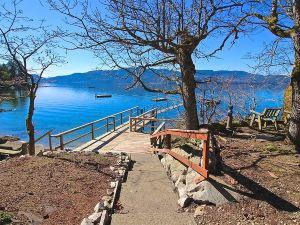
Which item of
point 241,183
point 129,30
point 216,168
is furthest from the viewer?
point 129,30

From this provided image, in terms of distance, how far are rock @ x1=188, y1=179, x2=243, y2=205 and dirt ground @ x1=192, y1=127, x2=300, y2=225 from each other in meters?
0.15

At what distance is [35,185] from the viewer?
769cm

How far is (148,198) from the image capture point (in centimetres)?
698

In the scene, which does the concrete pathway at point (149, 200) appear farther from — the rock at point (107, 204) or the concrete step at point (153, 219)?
the rock at point (107, 204)

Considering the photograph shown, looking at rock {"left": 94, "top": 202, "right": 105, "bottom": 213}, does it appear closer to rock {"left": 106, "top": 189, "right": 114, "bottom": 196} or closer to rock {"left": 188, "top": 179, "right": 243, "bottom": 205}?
rock {"left": 106, "top": 189, "right": 114, "bottom": 196}

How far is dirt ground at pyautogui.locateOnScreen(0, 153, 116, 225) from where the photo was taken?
6138 millimetres

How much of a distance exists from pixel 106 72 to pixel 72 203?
20.4ft

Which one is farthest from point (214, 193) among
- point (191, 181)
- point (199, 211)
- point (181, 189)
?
point (181, 189)

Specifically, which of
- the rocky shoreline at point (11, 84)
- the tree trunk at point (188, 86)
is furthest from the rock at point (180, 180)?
the rocky shoreline at point (11, 84)

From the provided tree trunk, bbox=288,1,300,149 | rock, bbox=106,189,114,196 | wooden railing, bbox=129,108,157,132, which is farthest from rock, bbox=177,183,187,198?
wooden railing, bbox=129,108,157,132

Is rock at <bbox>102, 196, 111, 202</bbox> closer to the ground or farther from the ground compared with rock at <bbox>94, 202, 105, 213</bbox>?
closer to the ground

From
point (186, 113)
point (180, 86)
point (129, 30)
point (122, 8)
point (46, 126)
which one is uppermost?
point (122, 8)

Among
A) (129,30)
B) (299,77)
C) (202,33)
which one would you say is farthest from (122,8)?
(299,77)

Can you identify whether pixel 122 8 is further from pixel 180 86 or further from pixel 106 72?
pixel 180 86
